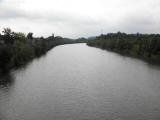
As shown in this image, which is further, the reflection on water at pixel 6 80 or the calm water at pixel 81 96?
the reflection on water at pixel 6 80

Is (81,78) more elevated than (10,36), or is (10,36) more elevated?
(10,36)

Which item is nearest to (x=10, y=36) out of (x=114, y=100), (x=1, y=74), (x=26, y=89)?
(x=1, y=74)

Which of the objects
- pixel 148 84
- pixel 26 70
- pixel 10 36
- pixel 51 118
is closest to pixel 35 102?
pixel 51 118

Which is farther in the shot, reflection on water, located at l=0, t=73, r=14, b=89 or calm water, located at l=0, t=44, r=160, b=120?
reflection on water, located at l=0, t=73, r=14, b=89

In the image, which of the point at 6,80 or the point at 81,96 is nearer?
the point at 81,96

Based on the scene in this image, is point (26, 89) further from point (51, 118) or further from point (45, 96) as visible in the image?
point (51, 118)

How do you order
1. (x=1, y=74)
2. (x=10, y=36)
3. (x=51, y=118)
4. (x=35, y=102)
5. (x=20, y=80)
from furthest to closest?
1. (x=10, y=36)
2. (x=1, y=74)
3. (x=20, y=80)
4. (x=35, y=102)
5. (x=51, y=118)

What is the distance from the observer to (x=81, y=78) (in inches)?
1705

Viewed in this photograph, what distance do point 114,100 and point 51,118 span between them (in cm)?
841

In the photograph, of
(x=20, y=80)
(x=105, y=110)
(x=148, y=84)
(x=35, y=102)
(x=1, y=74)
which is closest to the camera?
(x=105, y=110)

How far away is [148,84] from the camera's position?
38.6m

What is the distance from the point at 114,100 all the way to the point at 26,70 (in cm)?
2564

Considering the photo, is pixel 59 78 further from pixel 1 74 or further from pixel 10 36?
pixel 10 36

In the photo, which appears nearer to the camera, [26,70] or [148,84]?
[148,84]
